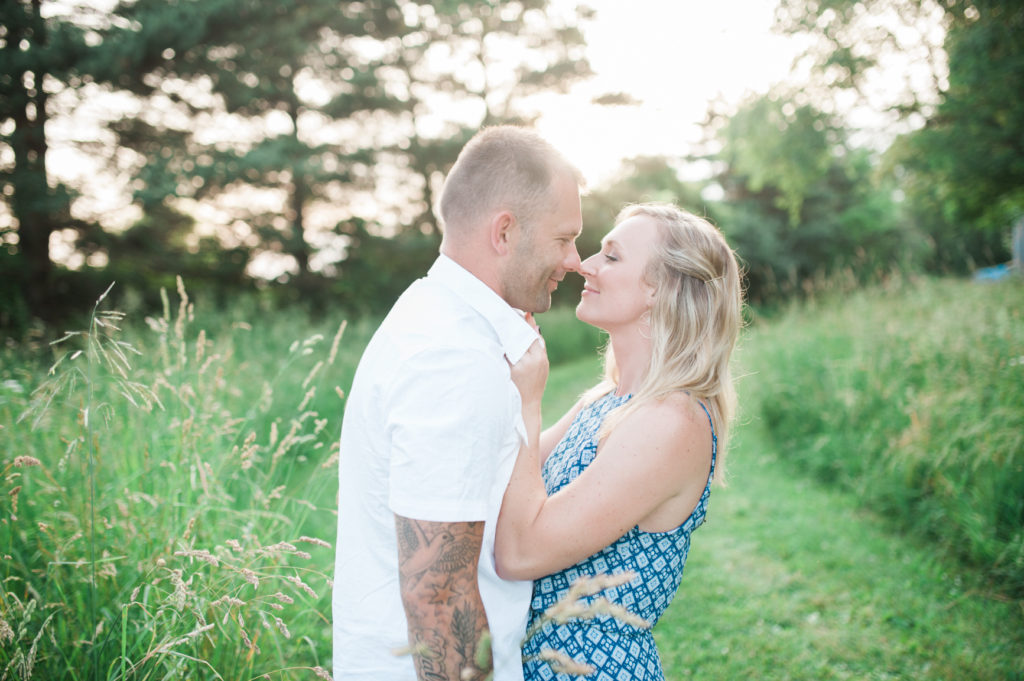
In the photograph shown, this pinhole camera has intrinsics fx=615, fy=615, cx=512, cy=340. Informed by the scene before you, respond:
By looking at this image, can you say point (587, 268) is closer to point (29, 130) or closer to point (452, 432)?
point (452, 432)

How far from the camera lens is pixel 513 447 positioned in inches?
69.2

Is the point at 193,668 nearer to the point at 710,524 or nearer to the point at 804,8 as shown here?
the point at 710,524

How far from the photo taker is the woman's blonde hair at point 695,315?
7.36 ft

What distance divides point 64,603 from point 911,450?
18.9 feet

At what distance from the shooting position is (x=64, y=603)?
2.42 metres

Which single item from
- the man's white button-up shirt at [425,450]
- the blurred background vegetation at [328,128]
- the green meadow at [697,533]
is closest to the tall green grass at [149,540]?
the green meadow at [697,533]

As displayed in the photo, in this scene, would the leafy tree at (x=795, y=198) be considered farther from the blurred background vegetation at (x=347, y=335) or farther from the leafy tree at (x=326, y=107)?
the leafy tree at (x=326, y=107)

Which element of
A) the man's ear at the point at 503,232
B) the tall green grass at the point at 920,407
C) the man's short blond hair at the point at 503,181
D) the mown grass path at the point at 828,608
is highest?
the man's short blond hair at the point at 503,181

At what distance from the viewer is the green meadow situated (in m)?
2.33

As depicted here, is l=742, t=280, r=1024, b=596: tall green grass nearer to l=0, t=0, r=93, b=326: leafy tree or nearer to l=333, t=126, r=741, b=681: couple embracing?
l=333, t=126, r=741, b=681: couple embracing

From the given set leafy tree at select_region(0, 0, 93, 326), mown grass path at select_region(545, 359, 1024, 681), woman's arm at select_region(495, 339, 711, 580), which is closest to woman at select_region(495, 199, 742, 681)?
woman's arm at select_region(495, 339, 711, 580)

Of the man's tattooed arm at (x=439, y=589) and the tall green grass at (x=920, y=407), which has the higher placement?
the man's tattooed arm at (x=439, y=589)

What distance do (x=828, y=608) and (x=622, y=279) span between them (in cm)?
342

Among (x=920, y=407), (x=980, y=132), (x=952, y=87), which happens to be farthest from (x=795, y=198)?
(x=920, y=407)
